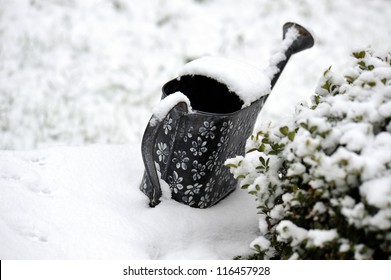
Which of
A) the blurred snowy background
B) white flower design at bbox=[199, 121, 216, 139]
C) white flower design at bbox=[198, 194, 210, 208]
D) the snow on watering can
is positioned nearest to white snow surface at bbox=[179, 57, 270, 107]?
the snow on watering can


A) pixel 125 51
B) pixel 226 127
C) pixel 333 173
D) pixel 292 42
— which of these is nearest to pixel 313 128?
pixel 333 173

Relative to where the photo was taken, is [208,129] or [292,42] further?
[292,42]

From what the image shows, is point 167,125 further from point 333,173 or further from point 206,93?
point 333,173

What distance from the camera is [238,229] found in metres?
1.49

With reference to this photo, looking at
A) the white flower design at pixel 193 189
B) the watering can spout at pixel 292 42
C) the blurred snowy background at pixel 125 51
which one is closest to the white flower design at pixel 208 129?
the white flower design at pixel 193 189

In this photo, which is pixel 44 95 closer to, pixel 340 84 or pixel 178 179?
pixel 178 179

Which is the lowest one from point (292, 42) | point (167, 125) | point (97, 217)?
point (97, 217)

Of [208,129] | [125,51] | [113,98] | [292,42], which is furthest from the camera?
[125,51]

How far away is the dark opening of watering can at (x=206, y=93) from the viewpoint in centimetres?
151

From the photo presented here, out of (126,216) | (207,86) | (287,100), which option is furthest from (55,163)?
(287,100)

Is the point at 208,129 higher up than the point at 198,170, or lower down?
higher up

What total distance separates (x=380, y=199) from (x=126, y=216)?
897 mm

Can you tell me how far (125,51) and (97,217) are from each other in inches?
76.7

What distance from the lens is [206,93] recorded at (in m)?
1.58
